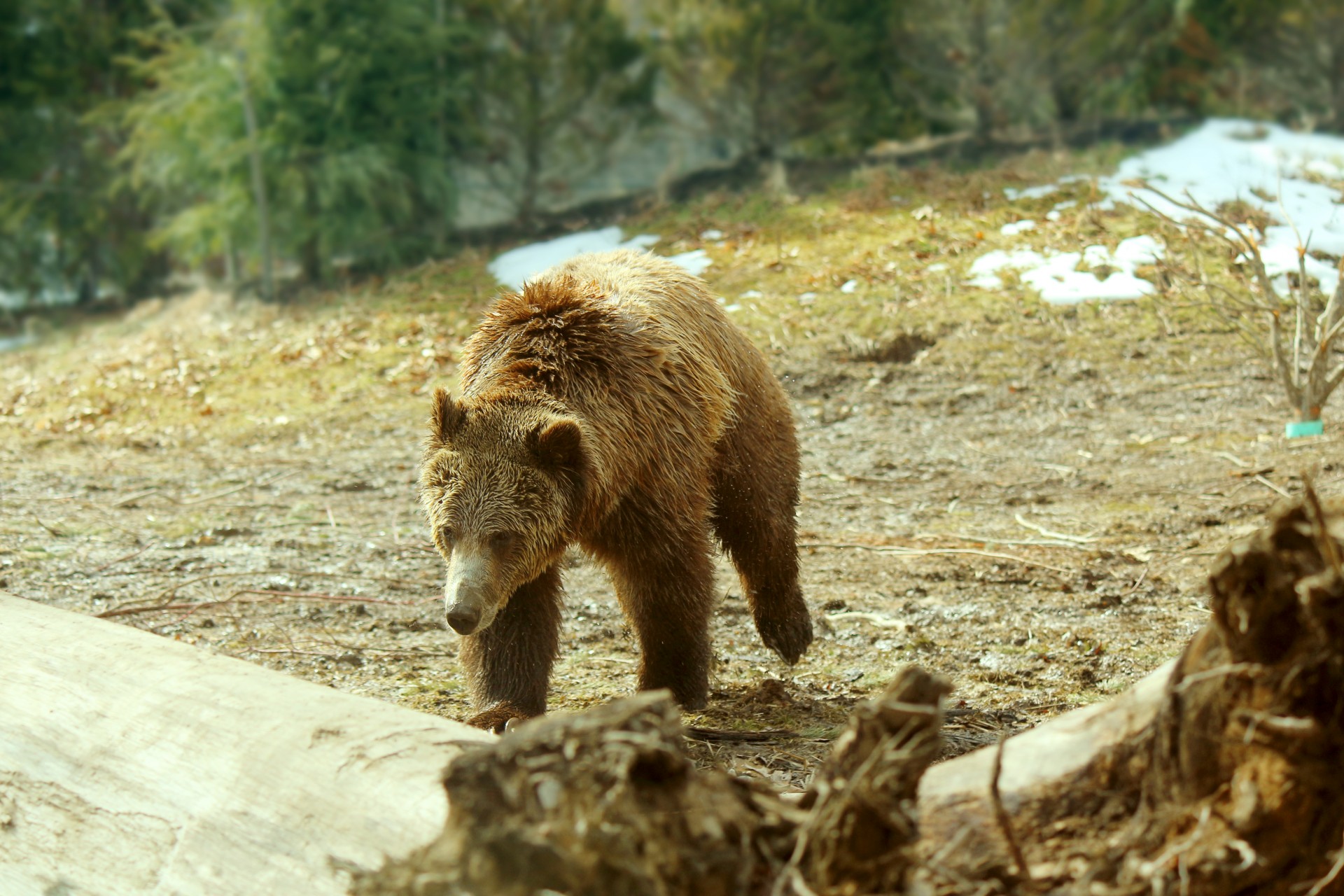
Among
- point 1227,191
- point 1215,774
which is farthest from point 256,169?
point 1215,774

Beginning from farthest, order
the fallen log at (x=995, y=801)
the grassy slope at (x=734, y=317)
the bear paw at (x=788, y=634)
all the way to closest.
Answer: the grassy slope at (x=734, y=317) → the bear paw at (x=788, y=634) → the fallen log at (x=995, y=801)

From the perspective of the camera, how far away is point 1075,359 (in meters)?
10.2

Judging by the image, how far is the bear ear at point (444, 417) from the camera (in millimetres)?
4043

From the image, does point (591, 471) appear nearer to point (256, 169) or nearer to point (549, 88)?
point (256, 169)

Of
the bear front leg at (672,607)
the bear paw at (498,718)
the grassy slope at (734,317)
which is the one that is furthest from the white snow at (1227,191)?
the bear paw at (498,718)

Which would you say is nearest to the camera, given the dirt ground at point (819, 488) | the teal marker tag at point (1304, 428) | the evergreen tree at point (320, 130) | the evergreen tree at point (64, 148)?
the dirt ground at point (819, 488)

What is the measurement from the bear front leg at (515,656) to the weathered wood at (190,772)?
1317 mm

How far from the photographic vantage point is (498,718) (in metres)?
4.02

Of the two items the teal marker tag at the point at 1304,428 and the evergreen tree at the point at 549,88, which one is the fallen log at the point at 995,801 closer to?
the teal marker tag at the point at 1304,428

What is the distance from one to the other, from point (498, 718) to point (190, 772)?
1.48 meters

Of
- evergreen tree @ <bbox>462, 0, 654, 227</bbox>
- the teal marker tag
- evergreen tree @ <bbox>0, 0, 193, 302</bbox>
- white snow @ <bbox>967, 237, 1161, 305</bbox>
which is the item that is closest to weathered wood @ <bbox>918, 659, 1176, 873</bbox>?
the teal marker tag

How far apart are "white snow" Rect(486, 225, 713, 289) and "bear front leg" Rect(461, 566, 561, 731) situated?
31.4ft

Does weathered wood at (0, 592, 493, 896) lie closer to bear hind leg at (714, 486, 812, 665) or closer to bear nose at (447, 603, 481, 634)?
bear nose at (447, 603, 481, 634)

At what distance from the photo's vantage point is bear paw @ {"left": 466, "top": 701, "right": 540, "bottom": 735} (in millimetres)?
3949
